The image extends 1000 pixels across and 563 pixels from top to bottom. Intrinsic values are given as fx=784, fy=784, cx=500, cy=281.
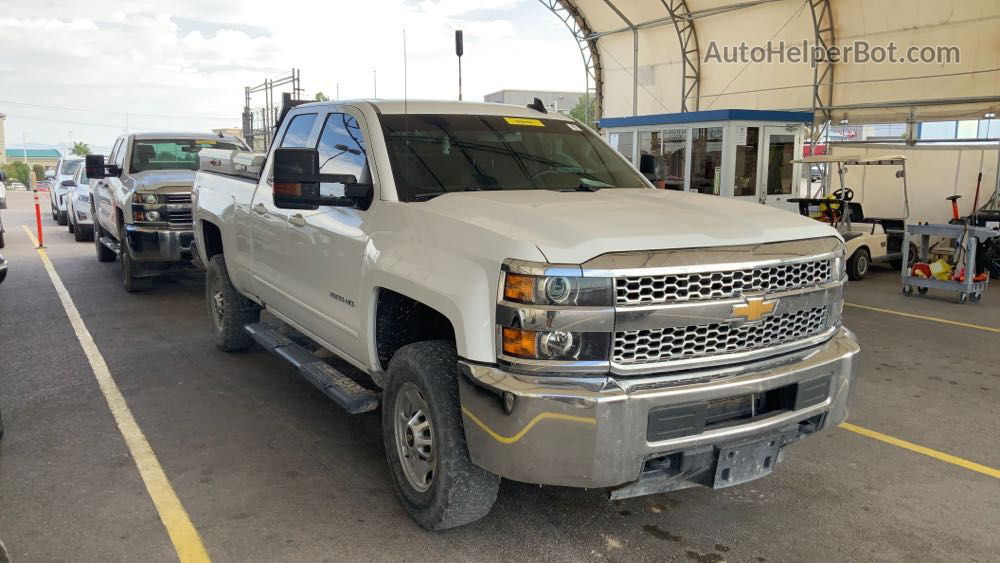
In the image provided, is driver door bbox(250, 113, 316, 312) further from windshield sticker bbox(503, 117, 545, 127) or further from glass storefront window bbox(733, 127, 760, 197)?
glass storefront window bbox(733, 127, 760, 197)

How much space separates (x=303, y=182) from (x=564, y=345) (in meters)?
1.66

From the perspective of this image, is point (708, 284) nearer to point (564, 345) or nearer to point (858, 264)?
point (564, 345)

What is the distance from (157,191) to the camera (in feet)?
30.7

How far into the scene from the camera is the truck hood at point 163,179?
9.37 m

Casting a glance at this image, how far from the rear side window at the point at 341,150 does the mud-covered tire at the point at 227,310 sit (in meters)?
2.04

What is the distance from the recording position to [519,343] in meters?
2.98

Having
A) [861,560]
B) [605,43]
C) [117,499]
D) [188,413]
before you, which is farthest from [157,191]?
[605,43]

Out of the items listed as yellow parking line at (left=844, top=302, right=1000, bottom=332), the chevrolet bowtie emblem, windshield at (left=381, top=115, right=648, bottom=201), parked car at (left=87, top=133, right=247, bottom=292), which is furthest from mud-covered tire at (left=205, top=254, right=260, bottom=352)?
yellow parking line at (left=844, top=302, right=1000, bottom=332)

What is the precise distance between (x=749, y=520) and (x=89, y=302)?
8.20m

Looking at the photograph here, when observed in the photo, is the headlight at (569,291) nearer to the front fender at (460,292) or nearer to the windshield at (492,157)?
the front fender at (460,292)

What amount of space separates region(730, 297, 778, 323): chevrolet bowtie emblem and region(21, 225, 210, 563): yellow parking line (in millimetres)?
2481
